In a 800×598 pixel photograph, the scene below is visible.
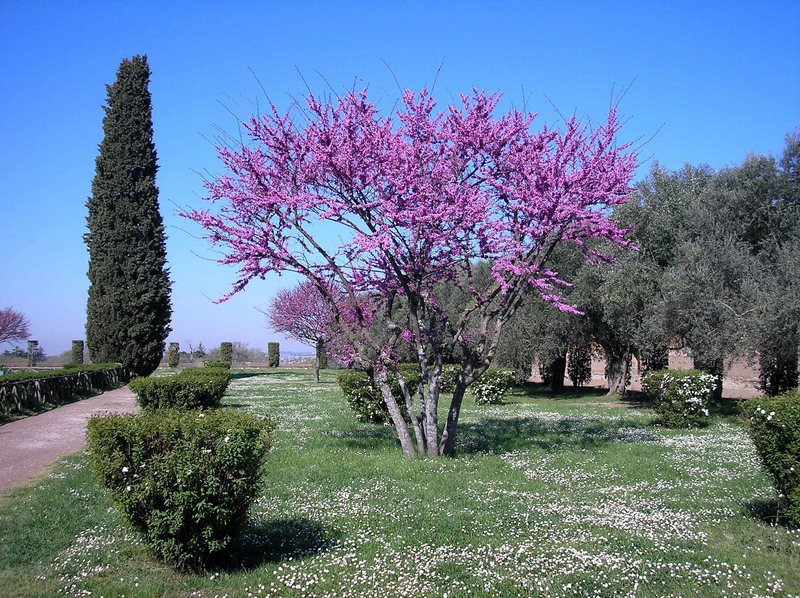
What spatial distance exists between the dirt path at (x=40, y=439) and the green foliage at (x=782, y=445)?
7468 millimetres

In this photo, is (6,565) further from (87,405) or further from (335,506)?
(87,405)

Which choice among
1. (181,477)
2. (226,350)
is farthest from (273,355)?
(181,477)

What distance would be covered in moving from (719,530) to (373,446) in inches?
249

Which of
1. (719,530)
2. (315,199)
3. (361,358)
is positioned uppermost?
(315,199)

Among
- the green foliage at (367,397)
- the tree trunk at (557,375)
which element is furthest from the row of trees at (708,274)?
the tree trunk at (557,375)

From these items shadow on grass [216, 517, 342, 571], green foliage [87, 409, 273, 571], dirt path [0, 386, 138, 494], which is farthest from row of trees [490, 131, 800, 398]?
dirt path [0, 386, 138, 494]

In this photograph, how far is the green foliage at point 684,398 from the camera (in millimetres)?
14258

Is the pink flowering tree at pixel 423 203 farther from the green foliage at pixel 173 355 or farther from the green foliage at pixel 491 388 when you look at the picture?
the green foliage at pixel 173 355

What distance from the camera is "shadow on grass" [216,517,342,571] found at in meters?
5.28

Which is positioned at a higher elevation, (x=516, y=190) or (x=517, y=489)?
(x=516, y=190)

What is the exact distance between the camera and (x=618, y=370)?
26609 millimetres

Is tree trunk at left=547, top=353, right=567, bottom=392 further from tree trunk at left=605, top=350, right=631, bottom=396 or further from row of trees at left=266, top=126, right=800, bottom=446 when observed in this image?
row of trees at left=266, top=126, right=800, bottom=446

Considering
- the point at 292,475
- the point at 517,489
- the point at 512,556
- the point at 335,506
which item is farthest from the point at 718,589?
the point at 292,475

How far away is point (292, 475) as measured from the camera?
851 cm
